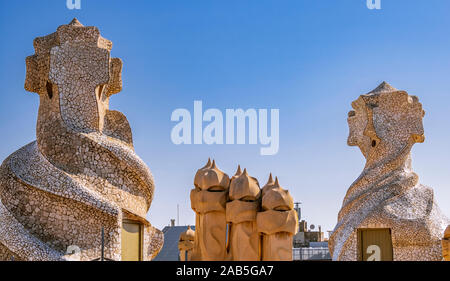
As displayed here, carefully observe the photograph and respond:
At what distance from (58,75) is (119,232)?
10.5 ft

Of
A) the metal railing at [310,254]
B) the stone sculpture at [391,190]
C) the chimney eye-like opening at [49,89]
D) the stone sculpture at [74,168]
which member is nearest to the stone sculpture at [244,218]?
the stone sculpture at [74,168]

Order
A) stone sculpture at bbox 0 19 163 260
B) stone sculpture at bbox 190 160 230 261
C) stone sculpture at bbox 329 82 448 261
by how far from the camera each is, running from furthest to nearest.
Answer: stone sculpture at bbox 329 82 448 261, stone sculpture at bbox 0 19 163 260, stone sculpture at bbox 190 160 230 261

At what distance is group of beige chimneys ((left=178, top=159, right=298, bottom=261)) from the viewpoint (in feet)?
28.5

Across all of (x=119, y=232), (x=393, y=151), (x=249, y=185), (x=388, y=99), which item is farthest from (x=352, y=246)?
(x=249, y=185)

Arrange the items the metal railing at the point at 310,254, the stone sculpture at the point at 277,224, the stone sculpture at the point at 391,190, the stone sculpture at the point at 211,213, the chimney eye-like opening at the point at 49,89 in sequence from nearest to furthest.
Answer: the stone sculpture at the point at 277,224 < the stone sculpture at the point at 211,213 < the chimney eye-like opening at the point at 49,89 < the stone sculpture at the point at 391,190 < the metal railing at the point at 310,254

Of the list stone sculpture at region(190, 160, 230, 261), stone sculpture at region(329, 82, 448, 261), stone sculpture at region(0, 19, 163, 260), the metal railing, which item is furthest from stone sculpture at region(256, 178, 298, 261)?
the metal railing

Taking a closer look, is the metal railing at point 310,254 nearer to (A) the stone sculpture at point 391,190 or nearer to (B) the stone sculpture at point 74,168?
(A) the stone sculpture at point 391,190

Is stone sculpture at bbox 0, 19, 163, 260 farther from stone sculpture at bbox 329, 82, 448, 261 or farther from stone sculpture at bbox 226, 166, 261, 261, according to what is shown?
stone sculpture at bbox 329, 82, 448, 261

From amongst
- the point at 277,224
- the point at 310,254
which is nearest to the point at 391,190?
the point at 277,224

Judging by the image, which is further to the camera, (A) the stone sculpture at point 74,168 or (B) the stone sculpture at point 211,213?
(A) the stone sculpture at point 74,168

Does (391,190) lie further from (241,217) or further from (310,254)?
(310,254)

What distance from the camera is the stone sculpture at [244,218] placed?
8.84m

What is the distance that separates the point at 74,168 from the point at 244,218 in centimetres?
423
